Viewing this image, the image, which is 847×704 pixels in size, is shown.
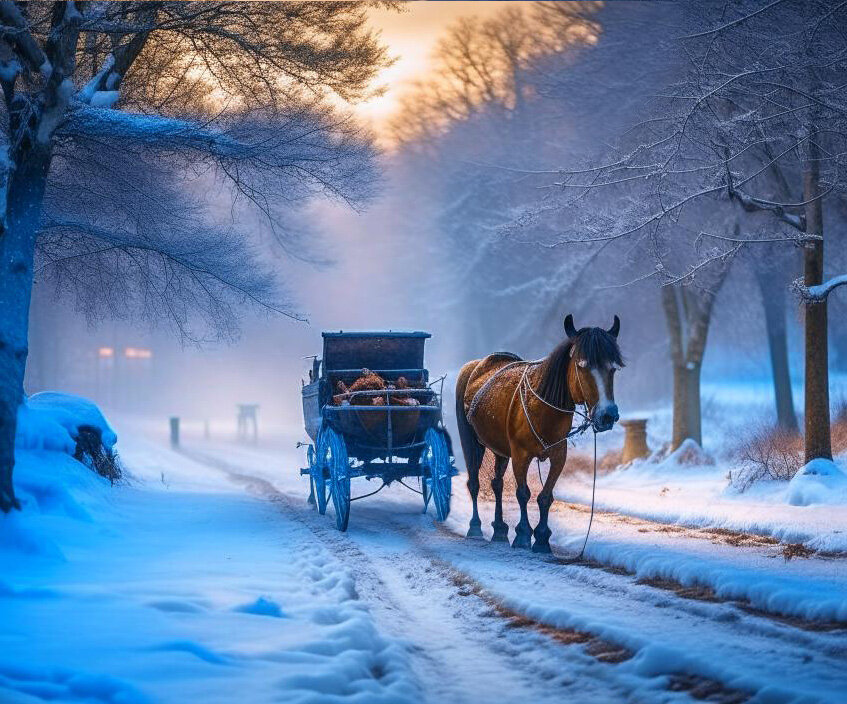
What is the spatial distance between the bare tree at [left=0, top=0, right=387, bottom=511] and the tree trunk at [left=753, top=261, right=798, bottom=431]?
10633 millimetres

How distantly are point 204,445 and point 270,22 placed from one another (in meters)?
22.0

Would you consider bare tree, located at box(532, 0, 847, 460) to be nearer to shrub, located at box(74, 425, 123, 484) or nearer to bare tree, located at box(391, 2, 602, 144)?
shrub, located at box(74, 425, 123, 484)

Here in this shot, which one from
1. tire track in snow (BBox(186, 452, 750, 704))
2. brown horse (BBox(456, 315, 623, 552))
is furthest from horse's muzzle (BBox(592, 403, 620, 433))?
tire track in snow (BBox(186, 452, 750, 704))

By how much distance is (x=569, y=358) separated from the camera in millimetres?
9750

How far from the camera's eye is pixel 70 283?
14.7m

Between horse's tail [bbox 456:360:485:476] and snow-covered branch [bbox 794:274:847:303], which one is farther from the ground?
snow-covered branch [bbox 794:274:847:303]

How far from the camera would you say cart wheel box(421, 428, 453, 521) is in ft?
38.6

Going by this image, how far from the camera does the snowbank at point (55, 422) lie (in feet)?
38.7

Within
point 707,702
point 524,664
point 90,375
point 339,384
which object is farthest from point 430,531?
point 90,375

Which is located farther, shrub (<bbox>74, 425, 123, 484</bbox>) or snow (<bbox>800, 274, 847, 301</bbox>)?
shrub (<bbox>74, 425, 123, 484</bbox>)

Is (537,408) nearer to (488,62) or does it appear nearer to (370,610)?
(370,610)

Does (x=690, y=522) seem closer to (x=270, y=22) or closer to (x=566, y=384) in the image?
(x=566, y=384)

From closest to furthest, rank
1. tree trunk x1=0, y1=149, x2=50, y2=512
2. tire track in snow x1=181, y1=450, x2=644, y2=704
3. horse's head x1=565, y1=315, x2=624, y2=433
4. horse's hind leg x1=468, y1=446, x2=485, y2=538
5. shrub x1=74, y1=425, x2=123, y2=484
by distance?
tire track in snow x1=181, y1=450, x2=644, y2=704, horse's head x1=565, y1=315, x2=624, y2=433, tree trunk x1=0, y1=149, x2=50, y2=512, horse's hind leg x1=468, y1=446, x2=485, y2=538, shrub x1=74, y1=425, x2=123, y2=484

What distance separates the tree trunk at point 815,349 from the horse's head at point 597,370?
Result: 4.61 meters
